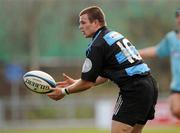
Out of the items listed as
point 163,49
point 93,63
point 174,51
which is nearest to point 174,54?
point 174,51

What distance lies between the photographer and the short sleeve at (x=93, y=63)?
10.0 metres

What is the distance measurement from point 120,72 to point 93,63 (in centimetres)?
39

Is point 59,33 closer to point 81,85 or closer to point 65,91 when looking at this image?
point 65,91

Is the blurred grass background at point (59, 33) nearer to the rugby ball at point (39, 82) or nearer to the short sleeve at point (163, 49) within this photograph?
the short sleeve at point (163, 49)

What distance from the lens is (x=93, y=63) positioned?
33.0 ft

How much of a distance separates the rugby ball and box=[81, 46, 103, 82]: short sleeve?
66 cm

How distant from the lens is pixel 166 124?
26516mm

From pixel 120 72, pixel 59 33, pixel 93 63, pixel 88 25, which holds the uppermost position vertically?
pixel 59 33

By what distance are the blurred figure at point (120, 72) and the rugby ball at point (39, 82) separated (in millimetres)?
451

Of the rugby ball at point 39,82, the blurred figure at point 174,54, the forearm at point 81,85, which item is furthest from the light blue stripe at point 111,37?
the blurred figure at point 174,54

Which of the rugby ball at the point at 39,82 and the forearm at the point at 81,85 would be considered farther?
the rugby ball at the point at 39,82

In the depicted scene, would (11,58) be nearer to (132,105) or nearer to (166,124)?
(166,124)

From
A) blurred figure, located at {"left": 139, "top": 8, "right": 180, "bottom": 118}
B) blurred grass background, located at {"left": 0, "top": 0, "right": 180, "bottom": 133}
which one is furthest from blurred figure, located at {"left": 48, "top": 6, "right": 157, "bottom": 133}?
blurred grass background, located at {"left": 0, "top": 0, "right": 180, "bottom": 133}

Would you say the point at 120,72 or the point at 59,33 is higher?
the point at 59,33
